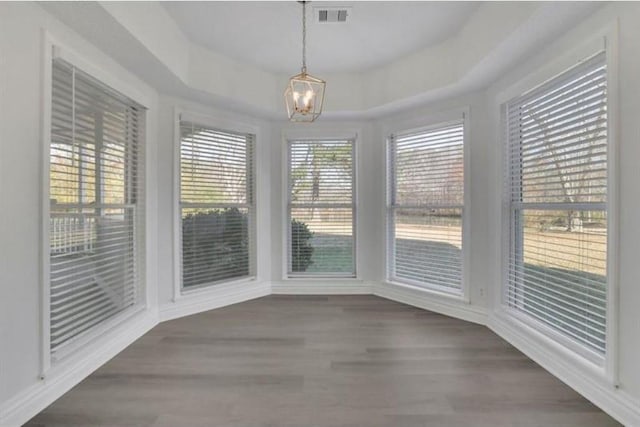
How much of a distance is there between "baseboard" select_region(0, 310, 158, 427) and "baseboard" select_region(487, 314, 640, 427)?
3.17 metres

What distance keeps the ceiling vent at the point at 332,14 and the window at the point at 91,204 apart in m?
1.73

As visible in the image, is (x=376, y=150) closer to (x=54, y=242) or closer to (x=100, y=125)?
(x=100, y=125)

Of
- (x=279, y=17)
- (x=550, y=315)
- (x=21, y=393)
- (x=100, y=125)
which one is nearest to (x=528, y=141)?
(x=550, y=315)

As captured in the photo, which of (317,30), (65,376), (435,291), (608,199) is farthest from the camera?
(435,291)

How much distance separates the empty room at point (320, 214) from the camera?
1892mm

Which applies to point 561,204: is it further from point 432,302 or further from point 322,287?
point 322,287

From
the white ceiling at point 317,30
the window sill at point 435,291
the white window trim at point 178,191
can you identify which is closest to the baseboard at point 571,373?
the window sill at point 435,291

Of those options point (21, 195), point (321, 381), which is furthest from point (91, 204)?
point (321, 381)

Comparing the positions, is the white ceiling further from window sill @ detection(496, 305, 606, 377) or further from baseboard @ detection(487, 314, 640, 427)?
baseboard @ detection(487, 314, 640, 427)

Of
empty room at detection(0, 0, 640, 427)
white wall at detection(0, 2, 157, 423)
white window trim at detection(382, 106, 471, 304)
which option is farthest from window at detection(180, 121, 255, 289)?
white window trim at detection(382, 106, 471, 304)

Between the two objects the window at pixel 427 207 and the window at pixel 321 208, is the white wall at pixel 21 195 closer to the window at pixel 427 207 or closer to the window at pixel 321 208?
the window at pixel 321 208

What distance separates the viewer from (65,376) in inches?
84.0

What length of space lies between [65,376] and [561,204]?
3492 mm

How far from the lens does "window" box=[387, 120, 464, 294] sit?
354 centimetres
